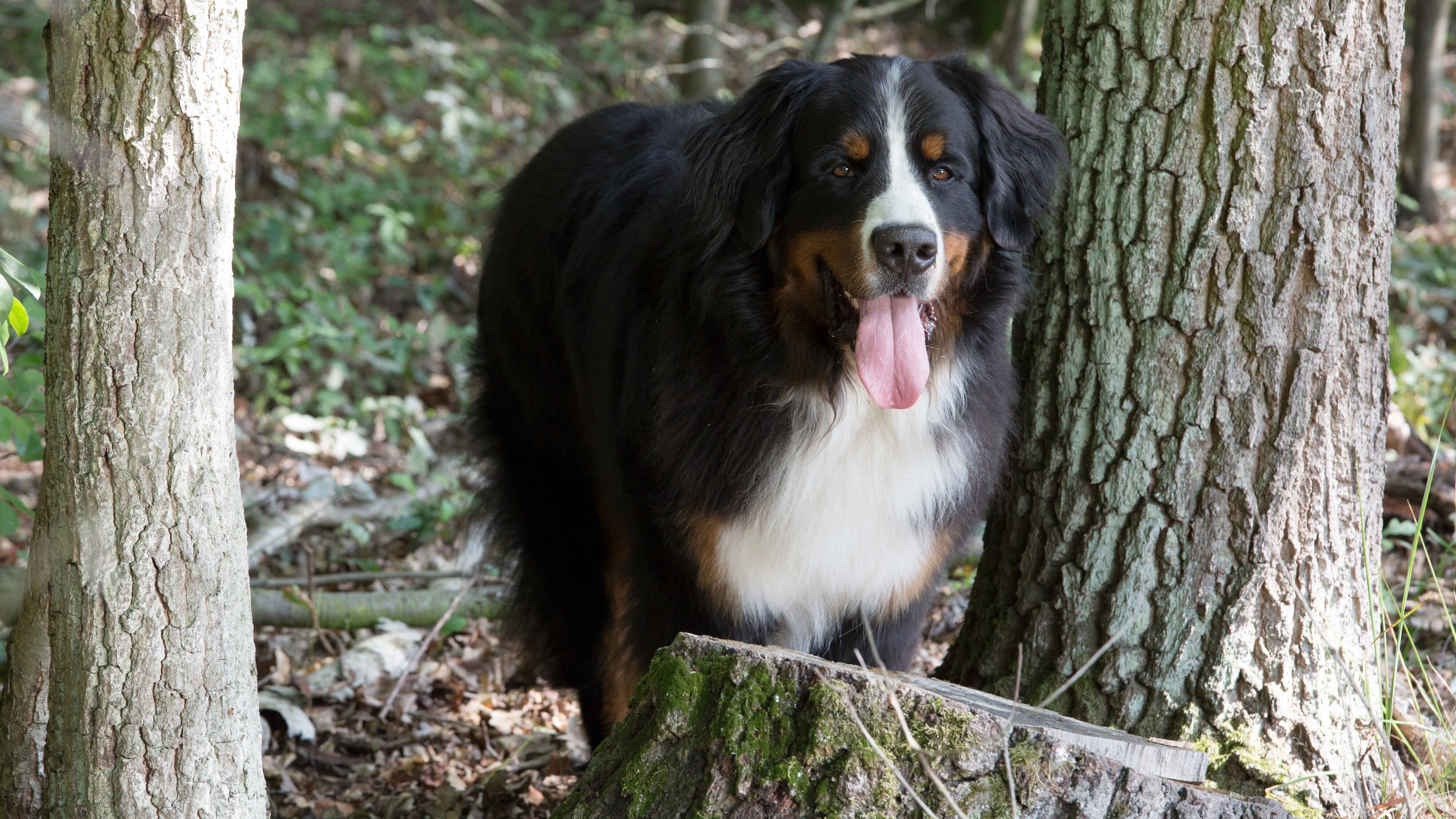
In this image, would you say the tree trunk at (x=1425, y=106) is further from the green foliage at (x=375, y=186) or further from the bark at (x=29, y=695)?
the bark at (x=29, y=695)

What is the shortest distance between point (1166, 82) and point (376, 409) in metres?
3.61

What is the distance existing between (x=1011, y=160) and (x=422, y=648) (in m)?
2.38

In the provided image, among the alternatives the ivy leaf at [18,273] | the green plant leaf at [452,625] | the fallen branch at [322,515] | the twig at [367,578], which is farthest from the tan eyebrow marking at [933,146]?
the fallen branch at [322,515]

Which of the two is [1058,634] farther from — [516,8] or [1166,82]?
[516,8]

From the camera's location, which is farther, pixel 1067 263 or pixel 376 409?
pixel 376 409

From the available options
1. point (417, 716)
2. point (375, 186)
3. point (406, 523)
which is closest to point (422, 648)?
point (417, 716)

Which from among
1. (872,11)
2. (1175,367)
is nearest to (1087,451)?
(1175,367)

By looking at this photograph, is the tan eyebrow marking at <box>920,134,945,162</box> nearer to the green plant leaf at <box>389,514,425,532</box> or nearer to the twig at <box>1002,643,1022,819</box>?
the twig at <box>1002,643,1022,819</box>

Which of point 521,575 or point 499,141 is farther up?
point 499,141

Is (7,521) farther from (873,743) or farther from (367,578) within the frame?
(873,743)

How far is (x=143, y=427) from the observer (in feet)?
6.56

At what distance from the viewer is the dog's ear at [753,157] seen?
272cm

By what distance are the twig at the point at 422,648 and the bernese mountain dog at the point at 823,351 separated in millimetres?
989

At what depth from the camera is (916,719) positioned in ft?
6.25
